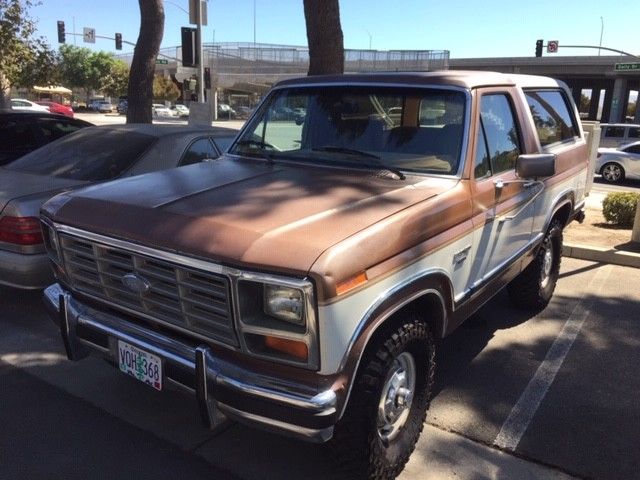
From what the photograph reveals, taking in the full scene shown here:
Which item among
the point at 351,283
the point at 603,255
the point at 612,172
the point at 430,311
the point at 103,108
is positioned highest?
the point at 351,283

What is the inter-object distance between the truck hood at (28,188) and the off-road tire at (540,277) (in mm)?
3901

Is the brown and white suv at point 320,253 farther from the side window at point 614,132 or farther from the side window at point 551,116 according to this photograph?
the side window at point 614,132

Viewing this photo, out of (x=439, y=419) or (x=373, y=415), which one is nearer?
(x=373, y=415)

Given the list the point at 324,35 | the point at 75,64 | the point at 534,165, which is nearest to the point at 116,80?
the point at 75,64

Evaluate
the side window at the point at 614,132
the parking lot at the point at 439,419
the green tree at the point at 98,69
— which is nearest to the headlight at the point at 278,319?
the parking lot at the point at 439,419

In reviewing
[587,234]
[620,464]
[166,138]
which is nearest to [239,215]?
[620,464]

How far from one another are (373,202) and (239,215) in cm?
68

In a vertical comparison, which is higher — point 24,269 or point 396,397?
point 24,269

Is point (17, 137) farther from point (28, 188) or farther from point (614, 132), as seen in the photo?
point (614, 132)

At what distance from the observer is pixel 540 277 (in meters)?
5.03

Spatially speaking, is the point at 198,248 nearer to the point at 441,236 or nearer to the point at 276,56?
the point at 441,236

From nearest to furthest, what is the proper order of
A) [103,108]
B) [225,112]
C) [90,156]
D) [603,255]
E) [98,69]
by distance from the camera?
[90,156], [603,255], [225,112], [103,108], [98,69]

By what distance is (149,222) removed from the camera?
2621 millimetres

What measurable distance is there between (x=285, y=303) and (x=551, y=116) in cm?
363
